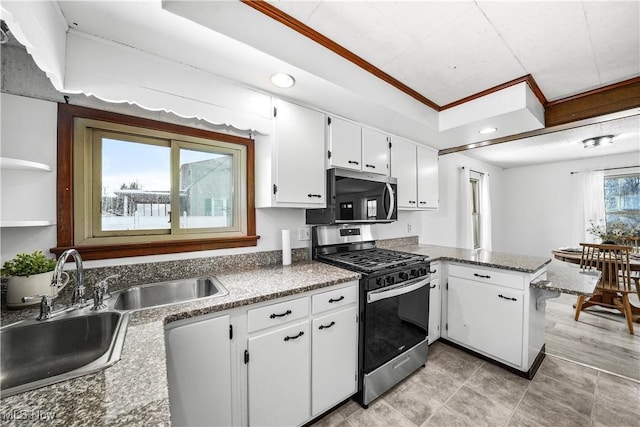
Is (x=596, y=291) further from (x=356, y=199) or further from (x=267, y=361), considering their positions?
(x=267, y=361)

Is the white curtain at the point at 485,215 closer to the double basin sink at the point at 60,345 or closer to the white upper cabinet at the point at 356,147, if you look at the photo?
the white upper cabinet at the point at 356,147

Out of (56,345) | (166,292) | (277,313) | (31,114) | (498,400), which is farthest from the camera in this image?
(498,400)

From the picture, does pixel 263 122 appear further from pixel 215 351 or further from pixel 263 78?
pixel 215 351

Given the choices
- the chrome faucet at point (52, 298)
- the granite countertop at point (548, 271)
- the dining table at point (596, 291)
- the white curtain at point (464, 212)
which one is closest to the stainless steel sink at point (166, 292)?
the chrome faucet at point (52, 298)

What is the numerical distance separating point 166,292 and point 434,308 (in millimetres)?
2333

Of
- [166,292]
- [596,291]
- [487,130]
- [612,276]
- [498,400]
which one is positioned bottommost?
[498,400]

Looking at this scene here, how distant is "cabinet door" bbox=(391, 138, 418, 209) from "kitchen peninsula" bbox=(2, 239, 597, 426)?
4.51 ft

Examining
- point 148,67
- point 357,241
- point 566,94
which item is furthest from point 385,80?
point 566,94

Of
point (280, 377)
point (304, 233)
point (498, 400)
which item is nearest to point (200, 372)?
point (280, 377)

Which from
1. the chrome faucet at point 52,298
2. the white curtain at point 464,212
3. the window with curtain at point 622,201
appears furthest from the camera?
the window with curtain at point 622,201

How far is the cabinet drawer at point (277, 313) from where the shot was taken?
133 cm

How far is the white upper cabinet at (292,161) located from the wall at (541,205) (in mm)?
5197

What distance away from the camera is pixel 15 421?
0.54 m

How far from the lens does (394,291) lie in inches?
73.4
